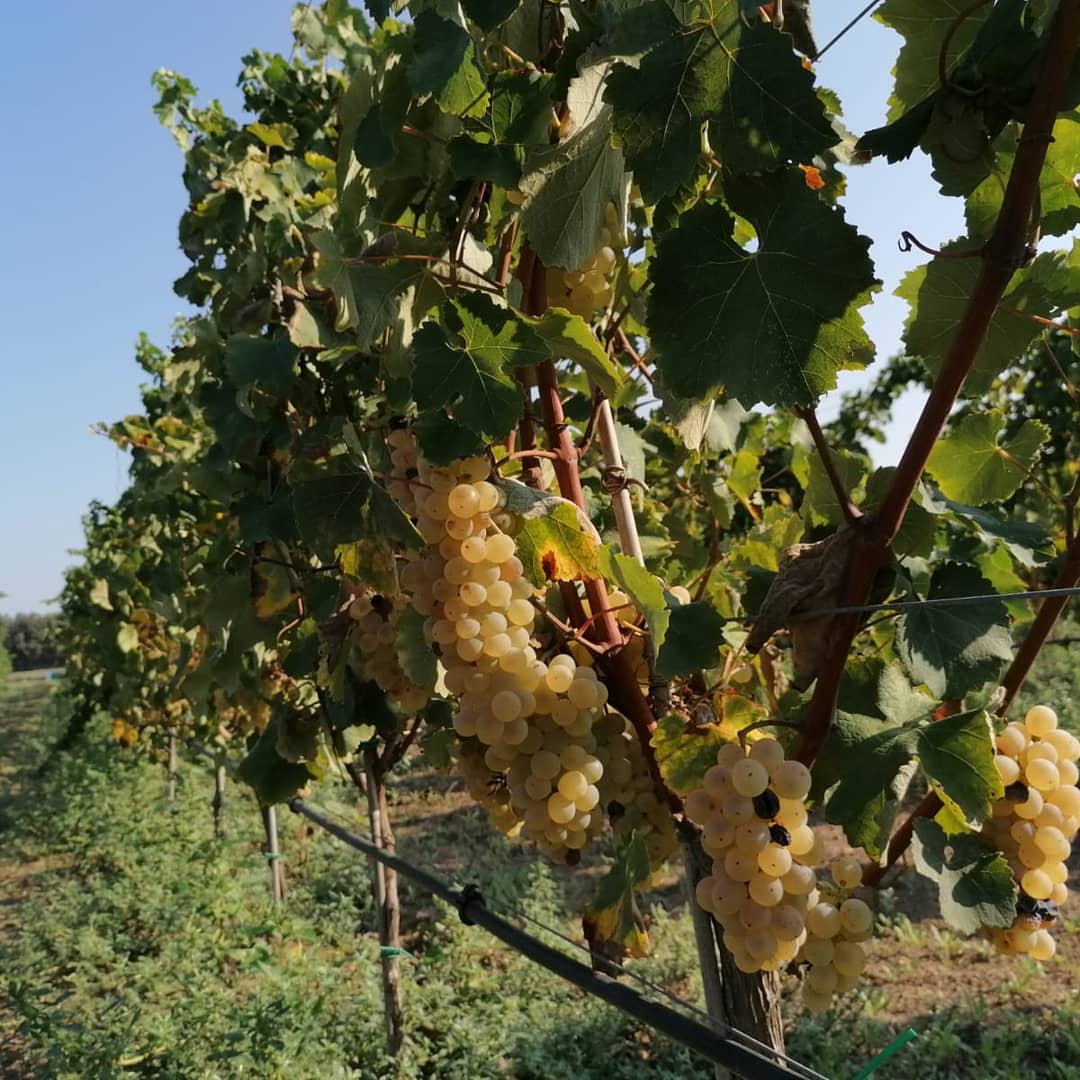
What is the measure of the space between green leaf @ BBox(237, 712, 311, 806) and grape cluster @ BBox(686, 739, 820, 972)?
1490 mm

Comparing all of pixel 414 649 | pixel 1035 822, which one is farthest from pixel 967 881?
pixel 414 649

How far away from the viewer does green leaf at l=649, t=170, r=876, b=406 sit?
897 mm

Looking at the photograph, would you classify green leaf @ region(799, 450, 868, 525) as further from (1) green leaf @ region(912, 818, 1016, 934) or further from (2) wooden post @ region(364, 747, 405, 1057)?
(2) wooden post @ region(364, 747, 405, 1057)

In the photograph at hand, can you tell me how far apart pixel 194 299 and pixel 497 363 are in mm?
2547

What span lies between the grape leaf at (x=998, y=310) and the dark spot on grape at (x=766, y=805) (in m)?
0.58

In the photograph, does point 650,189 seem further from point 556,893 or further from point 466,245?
point 556,893

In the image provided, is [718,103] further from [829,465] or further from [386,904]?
[386,904]

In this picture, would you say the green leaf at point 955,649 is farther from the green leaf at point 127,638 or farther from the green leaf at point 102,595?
the green leaf at point 102,595

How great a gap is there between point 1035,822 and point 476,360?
3.02 feet

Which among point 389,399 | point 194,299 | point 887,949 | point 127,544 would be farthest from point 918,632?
point 127,544

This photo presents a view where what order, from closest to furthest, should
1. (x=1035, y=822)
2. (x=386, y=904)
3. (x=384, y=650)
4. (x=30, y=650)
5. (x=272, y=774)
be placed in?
(x=1035, y=822) → (x=384, y=650) → (x=272, y=774) → (x=386, y=904) → (x=30, y=650)

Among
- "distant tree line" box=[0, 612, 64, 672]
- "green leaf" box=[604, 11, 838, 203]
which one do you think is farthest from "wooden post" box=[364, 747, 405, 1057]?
"distant tree line" box=[0, 612, 64, 672]

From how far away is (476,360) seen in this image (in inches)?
45.9

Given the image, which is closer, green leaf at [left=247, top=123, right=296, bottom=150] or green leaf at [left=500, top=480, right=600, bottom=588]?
green leaf at [left=500, top=480, right=600, bottom=588]
